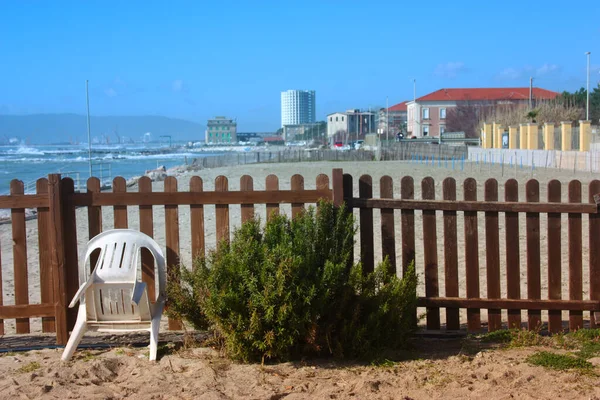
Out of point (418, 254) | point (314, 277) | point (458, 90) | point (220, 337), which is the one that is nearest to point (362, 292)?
point (314, 277)

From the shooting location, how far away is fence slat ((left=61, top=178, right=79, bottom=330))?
216 inches

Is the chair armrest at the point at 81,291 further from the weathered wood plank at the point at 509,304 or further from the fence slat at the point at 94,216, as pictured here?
the weathered wood plank at the point at 509,304

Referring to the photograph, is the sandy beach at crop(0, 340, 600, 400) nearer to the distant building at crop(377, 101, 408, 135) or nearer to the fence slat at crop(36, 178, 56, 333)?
the fence slat at crop(36, 178, 56, 333)

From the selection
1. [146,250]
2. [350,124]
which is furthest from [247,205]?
[350,124]

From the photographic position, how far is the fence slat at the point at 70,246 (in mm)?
5496

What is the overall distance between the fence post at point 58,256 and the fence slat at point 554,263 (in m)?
3.91

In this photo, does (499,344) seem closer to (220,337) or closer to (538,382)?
(538,382)

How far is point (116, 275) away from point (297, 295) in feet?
4.77

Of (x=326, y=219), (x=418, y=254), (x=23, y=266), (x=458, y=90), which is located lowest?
(x=418, y=254)

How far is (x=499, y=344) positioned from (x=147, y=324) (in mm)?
2692

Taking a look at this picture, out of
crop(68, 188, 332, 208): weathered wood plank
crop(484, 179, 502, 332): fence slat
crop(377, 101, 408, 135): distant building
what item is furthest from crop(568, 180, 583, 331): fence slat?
crop(377, 101, 408, 135): distant building

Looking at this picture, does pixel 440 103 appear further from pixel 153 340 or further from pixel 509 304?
pixel 153 340

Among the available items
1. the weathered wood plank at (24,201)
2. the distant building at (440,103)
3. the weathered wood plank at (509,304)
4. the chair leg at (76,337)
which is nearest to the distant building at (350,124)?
the distant building at (440,103)

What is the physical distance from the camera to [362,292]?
4.88m
